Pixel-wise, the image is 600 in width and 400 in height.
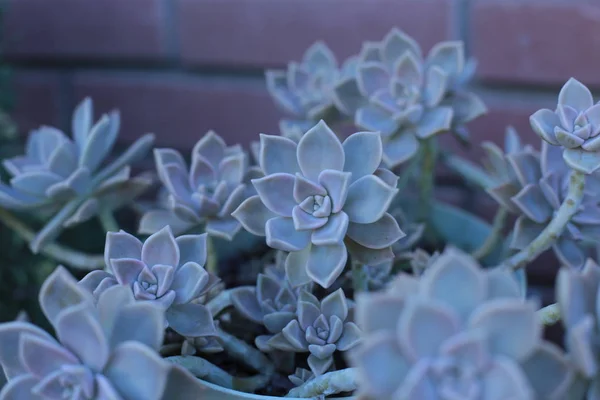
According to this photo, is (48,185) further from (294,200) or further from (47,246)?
(294,200)

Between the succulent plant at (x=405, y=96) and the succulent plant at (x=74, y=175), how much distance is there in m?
0.19

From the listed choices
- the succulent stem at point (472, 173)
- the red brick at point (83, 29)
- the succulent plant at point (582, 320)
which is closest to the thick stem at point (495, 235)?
the succulent stem at point (472, 173)

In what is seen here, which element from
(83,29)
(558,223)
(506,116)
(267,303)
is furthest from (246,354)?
(83,29)

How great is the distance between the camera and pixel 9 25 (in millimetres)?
1061

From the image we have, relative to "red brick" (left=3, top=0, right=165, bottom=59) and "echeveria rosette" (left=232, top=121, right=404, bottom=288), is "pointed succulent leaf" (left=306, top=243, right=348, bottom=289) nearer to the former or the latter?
"echeveria rosette" (left=232, top=121, right=404, bottom=288)

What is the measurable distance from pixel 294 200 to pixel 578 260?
25cm

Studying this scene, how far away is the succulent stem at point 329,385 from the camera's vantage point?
0.37 m

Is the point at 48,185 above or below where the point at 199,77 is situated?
above

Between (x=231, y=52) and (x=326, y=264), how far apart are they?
67 cm

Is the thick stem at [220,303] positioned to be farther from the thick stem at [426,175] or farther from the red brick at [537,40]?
the red brick at [537,40]

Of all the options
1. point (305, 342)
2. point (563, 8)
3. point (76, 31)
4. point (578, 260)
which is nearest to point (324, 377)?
point (305, 342)

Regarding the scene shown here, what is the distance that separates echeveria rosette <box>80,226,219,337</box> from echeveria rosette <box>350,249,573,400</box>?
0.15 metres

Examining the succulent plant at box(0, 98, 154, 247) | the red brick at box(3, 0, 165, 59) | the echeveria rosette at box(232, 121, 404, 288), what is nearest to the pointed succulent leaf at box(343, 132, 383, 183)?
the echeveria rosette at box(232, 121, 404, 288)

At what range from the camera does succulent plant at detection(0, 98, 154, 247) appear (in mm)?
540
